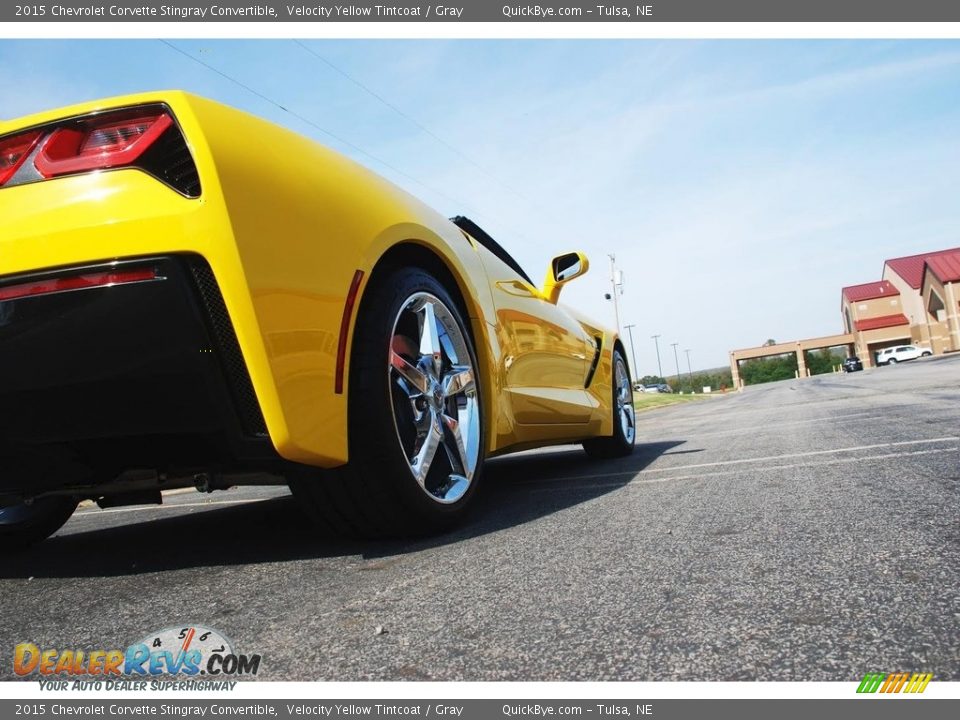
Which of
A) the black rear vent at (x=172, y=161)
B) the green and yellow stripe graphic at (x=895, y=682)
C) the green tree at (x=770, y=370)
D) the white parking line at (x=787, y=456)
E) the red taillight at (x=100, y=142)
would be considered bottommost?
the green tree at (x=770, y=370)

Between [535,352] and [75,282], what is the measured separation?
2.32 metres

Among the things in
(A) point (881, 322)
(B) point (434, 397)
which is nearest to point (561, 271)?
(B) point (434, 397)

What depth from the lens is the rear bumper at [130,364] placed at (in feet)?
5.93

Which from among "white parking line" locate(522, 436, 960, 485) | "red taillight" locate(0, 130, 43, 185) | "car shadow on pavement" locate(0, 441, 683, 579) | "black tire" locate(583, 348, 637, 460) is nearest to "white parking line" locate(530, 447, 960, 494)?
"car shadow on pavement" locate(0, 441, 683, 579)

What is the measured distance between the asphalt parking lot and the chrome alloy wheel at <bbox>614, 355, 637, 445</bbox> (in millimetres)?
2099

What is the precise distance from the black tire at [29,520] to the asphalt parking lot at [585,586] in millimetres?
97

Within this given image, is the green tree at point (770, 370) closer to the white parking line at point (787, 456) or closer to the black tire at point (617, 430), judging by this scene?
the black tire at point (617, 430)

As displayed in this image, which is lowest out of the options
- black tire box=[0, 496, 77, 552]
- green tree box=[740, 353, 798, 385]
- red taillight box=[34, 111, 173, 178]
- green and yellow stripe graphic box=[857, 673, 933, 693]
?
green tree box=[740, 353, 798, 385]

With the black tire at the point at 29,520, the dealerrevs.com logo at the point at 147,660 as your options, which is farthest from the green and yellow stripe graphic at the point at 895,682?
the black tire at the point at 29,520

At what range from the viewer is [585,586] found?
5.37 ft

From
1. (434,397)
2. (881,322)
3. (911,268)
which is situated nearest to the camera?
(434,397)

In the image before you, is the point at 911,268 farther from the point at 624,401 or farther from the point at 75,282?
the point at 75,282

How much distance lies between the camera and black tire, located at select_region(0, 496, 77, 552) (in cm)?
299

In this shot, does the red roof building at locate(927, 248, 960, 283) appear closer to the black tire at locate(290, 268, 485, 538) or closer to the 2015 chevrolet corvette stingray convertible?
the black tire at locate(290, 268, 485, 538)
